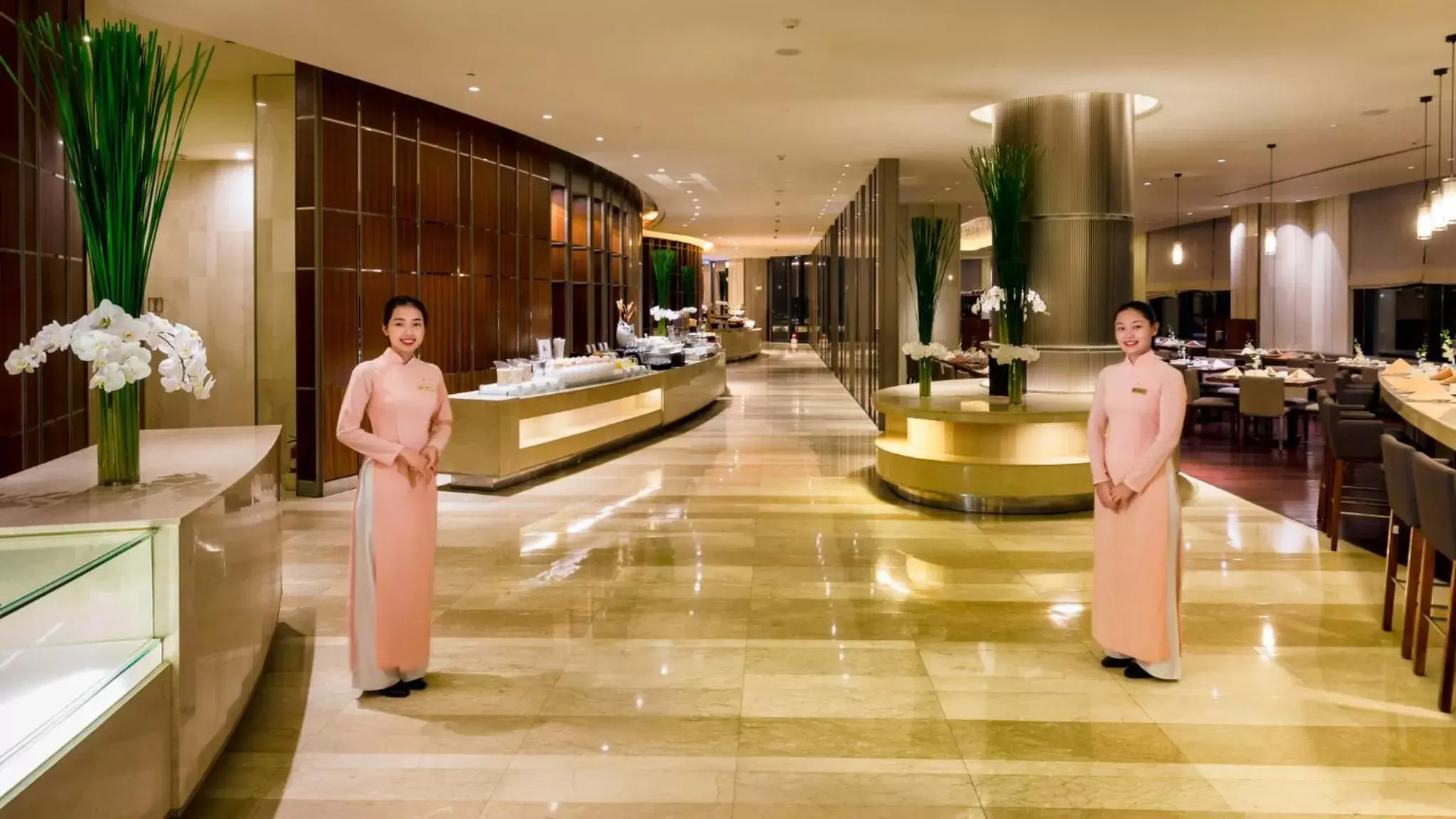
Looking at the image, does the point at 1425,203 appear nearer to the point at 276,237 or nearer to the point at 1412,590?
the point at 1412,590

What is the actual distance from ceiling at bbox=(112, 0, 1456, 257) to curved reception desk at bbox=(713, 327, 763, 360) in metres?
16.7

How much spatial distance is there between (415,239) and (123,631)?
7.68 m

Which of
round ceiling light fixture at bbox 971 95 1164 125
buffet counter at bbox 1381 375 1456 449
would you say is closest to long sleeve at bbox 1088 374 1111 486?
buffet counter at bbox 1381 375 1456 449

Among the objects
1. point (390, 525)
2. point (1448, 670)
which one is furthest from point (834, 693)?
point (1448, 670)

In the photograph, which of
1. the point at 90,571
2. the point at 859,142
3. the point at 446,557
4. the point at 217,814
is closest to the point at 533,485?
the point at 446,557

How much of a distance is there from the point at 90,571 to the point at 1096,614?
3648 millimetres

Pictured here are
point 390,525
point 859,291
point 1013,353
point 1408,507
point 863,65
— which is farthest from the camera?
point 859,291

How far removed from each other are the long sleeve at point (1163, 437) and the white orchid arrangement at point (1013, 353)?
426cm

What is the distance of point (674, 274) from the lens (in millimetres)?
26531

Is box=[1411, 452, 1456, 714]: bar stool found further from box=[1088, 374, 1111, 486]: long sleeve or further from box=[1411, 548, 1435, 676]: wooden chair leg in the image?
box=[1088, 374, 1111, 486]: long sleeve

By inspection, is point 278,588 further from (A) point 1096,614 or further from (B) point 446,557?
(A) point 1096,614

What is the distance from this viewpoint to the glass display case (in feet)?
7.00

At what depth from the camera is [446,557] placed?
658cm

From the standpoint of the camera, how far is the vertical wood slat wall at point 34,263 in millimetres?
5098
